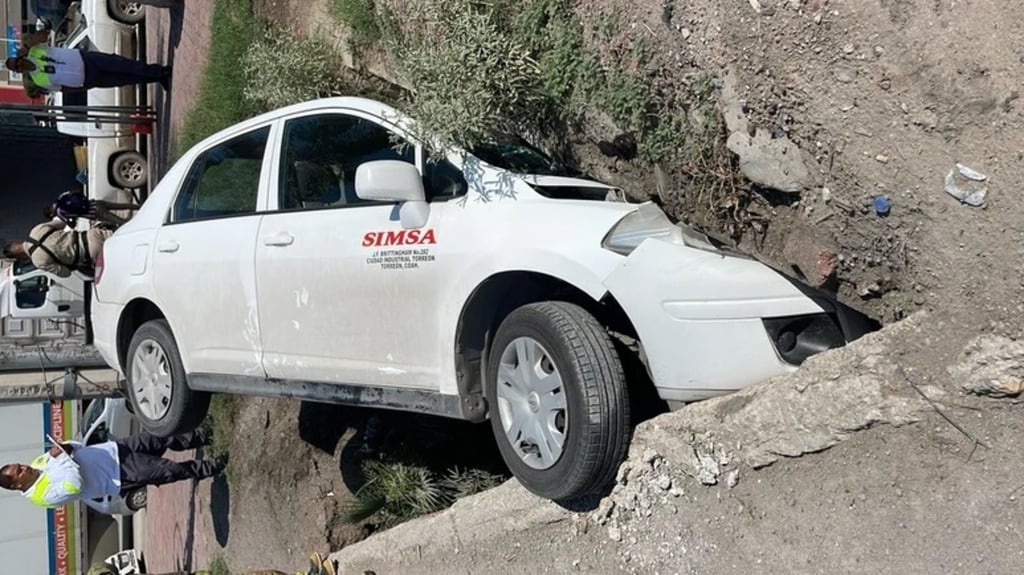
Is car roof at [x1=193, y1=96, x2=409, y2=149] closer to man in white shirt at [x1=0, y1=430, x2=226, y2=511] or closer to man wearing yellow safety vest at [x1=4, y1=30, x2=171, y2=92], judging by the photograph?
man in white shirt at [x1=0, y1=430, x2=226, y2=511]

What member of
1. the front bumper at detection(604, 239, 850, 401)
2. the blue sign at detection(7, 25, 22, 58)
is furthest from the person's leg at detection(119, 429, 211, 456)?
the blue sign at detection(7, 25, 22, 58)

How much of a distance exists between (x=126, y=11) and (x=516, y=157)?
9.88 metres

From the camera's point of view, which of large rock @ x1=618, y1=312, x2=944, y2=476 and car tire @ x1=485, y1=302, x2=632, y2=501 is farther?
car tire @ x1=485, y1=302, x2=632, y2=501

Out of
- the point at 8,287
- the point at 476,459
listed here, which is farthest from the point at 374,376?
the point at 8,287

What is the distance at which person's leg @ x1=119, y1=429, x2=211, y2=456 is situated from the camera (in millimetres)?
8461

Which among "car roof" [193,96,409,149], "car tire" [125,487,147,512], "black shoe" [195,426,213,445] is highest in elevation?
"car roof" [193,96,409,149]

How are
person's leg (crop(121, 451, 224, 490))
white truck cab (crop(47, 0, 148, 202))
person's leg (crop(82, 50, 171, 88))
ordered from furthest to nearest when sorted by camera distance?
white truck cab (crop(47, 0, 148, 202)) → person's leg (crop(82, 50, 171, 88)) → person's leg (crop(121, 451, 224, 490))

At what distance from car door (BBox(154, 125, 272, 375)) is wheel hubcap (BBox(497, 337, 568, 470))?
1894 mm

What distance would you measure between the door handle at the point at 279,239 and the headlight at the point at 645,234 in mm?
1961

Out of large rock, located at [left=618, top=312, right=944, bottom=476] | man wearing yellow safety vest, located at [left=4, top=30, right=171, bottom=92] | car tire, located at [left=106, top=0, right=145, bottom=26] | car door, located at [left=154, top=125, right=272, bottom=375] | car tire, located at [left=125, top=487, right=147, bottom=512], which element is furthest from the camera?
car tire, located at [left=106, top=0, right=145, bottom=26]

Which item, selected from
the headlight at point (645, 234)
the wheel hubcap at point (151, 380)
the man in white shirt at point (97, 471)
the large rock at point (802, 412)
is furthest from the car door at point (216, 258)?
the large rock at point (802, 412)

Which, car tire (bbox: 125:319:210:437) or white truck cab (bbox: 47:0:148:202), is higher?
white truck cab (bbox: 47:0:148:202)

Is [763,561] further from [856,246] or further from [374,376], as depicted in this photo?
[374,376]

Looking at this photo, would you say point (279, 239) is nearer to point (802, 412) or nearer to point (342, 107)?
point (342, 107)
